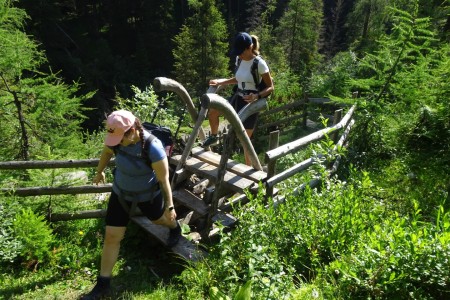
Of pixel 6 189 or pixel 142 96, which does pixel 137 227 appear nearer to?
pixel 6 189

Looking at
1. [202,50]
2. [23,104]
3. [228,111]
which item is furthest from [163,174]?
[202,50]

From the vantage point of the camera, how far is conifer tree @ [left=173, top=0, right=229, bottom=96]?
26891mm

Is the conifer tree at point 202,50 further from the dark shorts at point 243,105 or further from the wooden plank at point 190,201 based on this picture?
the wooden plank at point 190,201

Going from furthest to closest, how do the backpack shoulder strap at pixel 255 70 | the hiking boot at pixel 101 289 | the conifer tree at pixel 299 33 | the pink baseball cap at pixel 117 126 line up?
the conifer tree at pixel 299 33 → the backpack shoulder strap at pixel 255 70 → the hiking boot at pixel 101 289 → the pink baseball cap at pixel 117 126

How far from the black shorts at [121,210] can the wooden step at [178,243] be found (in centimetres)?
56

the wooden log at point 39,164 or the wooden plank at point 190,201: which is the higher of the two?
the wooden log at point 39,164

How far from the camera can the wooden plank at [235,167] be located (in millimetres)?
5200

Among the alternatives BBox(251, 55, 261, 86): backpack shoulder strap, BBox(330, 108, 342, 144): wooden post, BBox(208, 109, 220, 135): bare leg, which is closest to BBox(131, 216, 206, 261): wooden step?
BBox(208, 109, 220, 135): bare leg

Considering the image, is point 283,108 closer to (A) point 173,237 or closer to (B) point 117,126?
(A) point 173,237

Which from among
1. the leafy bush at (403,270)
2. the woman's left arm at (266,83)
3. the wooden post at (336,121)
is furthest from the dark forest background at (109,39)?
the leafy bush at (403,270)

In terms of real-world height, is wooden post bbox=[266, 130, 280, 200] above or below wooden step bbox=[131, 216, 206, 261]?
above

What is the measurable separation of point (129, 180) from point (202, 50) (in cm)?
2497

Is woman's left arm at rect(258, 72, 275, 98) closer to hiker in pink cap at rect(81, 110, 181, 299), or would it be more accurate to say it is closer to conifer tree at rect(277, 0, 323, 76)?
hiker in pink cap at rect(81, 110, 181, 299)

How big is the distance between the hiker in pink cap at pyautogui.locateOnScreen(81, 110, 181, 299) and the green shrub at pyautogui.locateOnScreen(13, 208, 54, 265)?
3.50 feet
